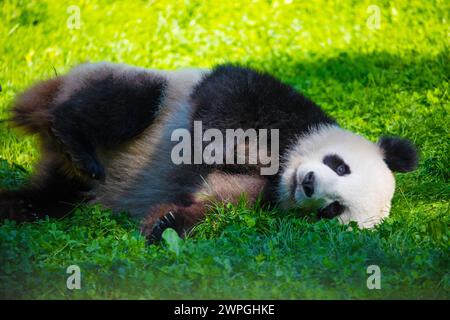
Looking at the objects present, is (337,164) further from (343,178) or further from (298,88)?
(298,88)

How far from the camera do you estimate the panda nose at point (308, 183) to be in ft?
17.5

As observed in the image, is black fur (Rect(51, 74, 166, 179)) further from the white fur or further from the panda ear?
the panda ear

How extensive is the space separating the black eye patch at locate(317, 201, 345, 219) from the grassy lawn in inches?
7.1

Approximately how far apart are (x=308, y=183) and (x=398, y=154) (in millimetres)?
1047

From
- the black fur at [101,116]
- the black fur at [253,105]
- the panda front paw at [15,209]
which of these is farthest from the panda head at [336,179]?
the panda front paw at [15,209]

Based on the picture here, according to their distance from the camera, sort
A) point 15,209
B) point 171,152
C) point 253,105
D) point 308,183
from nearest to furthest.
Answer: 1. point 308,183
2. point 253,105
3. point 171,152
4. point 15,209

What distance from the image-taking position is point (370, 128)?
795cm

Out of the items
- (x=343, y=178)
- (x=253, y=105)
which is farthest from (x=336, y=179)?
(x=253, y=105)

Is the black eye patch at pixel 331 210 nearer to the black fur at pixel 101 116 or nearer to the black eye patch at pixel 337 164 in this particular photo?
the black eye patch at pixel 337 164

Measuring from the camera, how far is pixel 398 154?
236 inches

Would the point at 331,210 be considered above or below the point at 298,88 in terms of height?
Answer: below

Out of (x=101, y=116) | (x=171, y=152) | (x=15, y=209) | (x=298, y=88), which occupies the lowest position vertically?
(x=15, y=209)

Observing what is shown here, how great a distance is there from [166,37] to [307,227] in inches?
205

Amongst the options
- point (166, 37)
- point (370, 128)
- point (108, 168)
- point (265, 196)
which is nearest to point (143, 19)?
A: point (166, 37)
